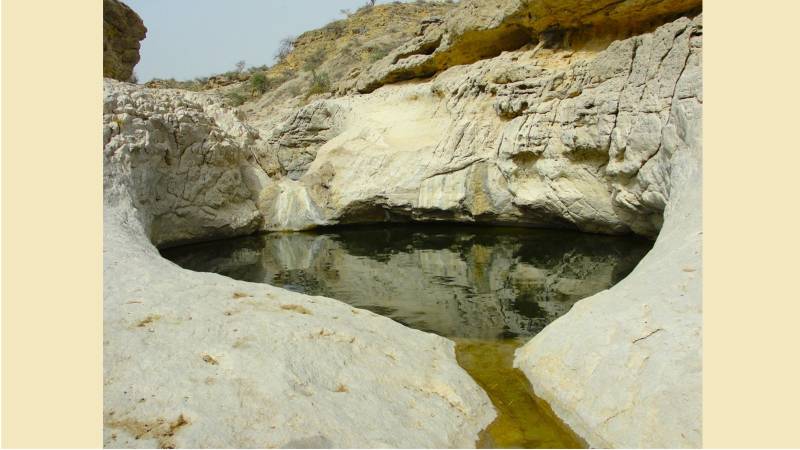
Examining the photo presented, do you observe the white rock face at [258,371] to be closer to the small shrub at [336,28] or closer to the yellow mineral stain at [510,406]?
the yellow mineral stain at [510,406]

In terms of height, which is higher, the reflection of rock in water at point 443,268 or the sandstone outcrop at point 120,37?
the sandstone outcrop at point 120,37

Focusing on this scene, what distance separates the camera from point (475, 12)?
13.5 m

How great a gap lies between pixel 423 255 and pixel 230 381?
7079mm

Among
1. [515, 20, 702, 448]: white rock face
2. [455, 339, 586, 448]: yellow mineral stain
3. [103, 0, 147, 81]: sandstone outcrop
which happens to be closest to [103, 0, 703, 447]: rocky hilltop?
[515, 20, 702, 448]: white rock face

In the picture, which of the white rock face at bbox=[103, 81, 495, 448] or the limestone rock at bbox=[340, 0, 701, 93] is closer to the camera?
the white rock face at bbox=[103, 81, 495, 448]

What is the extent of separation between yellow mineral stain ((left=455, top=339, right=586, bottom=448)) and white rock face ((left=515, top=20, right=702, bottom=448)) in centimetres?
10

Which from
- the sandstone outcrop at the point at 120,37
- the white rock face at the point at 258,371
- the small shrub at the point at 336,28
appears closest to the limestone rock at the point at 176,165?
the white rock face at the point at 258,371

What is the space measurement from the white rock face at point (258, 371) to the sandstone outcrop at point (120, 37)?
1082 cm

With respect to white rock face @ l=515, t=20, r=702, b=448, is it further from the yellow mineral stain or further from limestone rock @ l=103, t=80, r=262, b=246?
limestone rock @ l=103, t=80, r=262, b=246

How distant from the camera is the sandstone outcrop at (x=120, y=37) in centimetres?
1579

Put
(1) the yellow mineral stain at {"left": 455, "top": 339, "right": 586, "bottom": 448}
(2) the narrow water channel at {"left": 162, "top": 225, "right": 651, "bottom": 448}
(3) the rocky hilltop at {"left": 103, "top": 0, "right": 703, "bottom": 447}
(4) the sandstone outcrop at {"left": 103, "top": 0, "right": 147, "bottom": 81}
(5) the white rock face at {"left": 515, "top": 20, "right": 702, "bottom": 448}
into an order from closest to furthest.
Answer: (5) the white rock face at {"left": 515, "top": 20, "right": 702, "bottom": 448}
(3) the rocky hilltop at {"left": 103, "top": 0, "right": 703, "bottom": 447}
(1) the yellow mineral stain at {"left": 455, "top": 339, "right": 586, "bottom": 448}
(2) the narrow water channel at {"left": 162, "top": 225, "right": 651, "bottom": 448}
(4) the sandstone outcrop at {"left": 103, "top": 0, "right": 147, "bottom": 81}

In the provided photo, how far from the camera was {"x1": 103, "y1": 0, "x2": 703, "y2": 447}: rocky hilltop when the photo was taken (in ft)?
12.0

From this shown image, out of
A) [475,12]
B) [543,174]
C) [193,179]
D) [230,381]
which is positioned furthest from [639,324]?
[475,12]

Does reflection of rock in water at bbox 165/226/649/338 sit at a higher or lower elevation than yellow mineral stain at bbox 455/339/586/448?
higher
